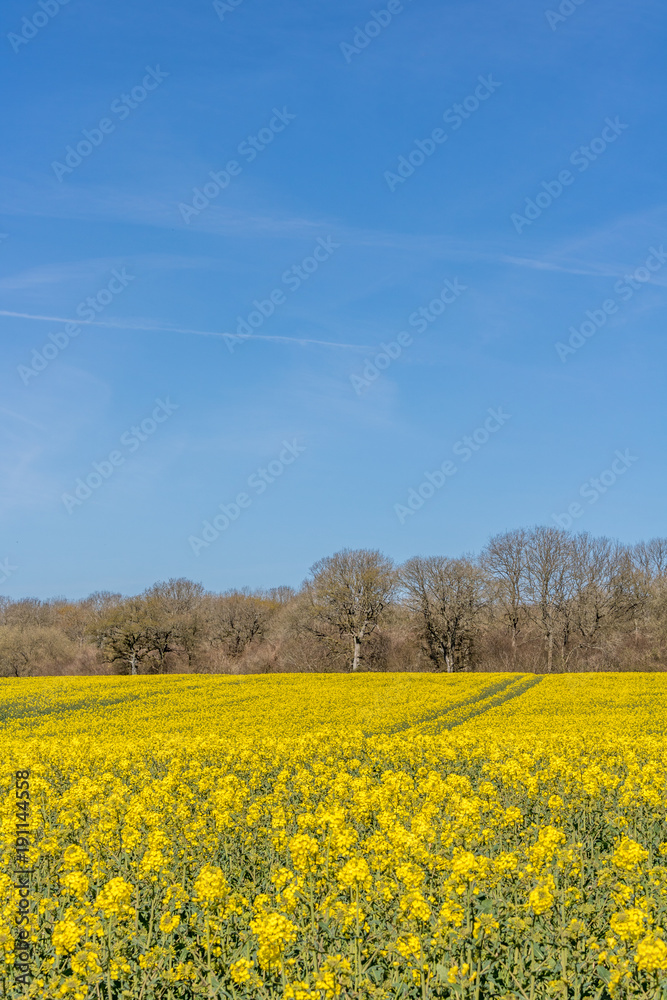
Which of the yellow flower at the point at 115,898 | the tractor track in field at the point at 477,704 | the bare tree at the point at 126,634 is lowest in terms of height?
the tractor track in field at the point at 477,704

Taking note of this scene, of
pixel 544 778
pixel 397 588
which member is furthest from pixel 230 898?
pixel 397 588

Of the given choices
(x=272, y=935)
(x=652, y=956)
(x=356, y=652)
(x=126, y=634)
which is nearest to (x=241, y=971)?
(x=272, y=935)

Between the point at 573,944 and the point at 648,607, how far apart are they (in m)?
64.1

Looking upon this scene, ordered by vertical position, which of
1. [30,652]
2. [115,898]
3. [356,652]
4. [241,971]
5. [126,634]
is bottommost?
[356,652]

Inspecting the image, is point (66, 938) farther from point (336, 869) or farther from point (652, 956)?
point (652, 956)

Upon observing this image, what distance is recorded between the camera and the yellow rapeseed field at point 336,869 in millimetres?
4988

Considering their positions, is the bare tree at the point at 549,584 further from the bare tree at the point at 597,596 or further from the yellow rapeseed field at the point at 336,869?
the yellow rapeseed field at the point at 336,869

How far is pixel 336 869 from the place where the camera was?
6.34 m

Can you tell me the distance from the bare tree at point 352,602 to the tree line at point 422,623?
0.10 meters

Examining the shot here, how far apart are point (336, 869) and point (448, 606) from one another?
5984cm

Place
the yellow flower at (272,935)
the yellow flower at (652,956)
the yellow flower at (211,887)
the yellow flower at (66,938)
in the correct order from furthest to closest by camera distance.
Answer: the yellow flower at (211,887) → the yellow flower at (66,938) → the yellow flower at (272,935) → the yellow flower at (652,956)

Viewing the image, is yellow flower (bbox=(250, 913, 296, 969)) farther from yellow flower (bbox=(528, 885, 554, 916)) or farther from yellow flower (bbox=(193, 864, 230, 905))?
yellow flower (bbox=(528, 885, 554, 916))

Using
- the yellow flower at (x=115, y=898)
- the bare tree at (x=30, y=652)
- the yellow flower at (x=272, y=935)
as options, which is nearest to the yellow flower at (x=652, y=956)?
the yellow flower at (x=272, y=935)

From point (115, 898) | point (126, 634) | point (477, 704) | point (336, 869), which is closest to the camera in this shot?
point (115, 898)
